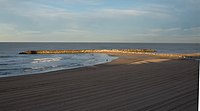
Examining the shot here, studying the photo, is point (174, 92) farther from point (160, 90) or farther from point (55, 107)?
point (55, 107)

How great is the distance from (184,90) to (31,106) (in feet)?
16.4

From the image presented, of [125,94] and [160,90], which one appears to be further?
[160,90]

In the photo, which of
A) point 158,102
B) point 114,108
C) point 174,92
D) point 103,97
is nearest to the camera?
point 114,108

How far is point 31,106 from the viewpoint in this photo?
22.2 feet

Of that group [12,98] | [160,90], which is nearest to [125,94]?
[160,90]

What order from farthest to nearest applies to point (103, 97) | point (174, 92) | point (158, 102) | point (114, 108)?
point (174, 92), point (103, 97), point (158, 102), point (114, 108)

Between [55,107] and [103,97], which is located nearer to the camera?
[55,107]

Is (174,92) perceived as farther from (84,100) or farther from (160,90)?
(84,100)

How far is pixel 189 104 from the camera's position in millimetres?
6711

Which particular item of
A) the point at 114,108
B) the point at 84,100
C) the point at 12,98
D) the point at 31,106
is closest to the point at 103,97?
the point at 84,100

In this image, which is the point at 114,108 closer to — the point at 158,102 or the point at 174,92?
the point at 158,102

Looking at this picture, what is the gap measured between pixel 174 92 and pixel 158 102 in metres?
1.68

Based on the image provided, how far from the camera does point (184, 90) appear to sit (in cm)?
878

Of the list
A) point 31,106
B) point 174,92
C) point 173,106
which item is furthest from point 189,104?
point 31,106
